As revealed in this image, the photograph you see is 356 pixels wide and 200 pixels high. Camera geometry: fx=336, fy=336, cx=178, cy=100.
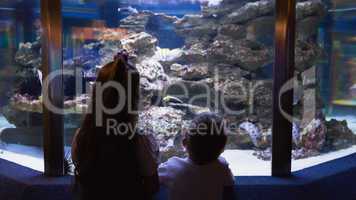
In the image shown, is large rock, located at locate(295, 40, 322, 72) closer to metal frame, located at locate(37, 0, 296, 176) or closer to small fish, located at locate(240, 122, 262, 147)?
small fish, located at locate(240, 122, 262, 147)

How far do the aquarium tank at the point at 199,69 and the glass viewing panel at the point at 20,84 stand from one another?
0.01 m

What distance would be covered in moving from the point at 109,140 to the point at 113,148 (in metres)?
0.03

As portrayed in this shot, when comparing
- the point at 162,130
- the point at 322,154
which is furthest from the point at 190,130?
the point at 322,154

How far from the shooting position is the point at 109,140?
111 cm

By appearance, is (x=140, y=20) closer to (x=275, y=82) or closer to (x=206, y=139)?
(x=275, y=82)

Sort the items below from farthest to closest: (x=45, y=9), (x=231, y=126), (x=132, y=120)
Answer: (x=231, y=126) → (x=45, y=9) → (x=132, y=120)

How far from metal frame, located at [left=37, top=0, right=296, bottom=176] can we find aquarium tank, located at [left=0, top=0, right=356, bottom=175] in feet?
0.62

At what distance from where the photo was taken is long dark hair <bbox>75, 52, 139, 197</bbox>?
43.7 inches

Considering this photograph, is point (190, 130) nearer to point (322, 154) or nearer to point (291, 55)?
point (291, 55)

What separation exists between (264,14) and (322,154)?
1676 millimetres

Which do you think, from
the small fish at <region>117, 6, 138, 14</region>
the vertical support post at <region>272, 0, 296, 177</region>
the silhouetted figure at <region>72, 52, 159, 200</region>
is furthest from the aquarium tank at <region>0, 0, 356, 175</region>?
the silhouetted figure at <region>72, 52, 159, 200</region>

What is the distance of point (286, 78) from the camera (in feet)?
7.92

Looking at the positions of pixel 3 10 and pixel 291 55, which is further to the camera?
pixel 3 10

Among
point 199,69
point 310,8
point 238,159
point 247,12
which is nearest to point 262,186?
point 238,159
